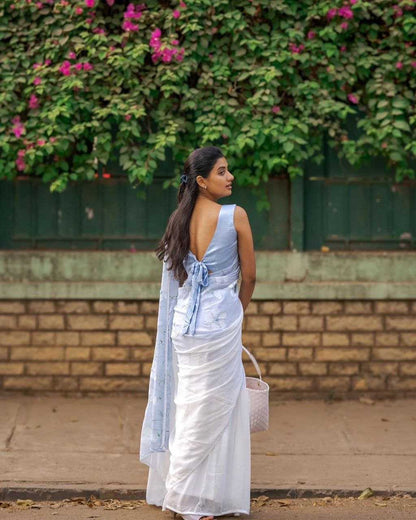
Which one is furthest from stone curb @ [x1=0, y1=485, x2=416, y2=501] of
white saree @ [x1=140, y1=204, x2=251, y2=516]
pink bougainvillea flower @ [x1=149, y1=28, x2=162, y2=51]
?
pink bougainvillea flower @ [x1=149, y1=28, x2=162, y2=51]

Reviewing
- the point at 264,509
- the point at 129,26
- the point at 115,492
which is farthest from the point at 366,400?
the point at 129,26

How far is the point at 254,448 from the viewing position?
26.7 feet

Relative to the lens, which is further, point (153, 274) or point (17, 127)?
point (153, 274)

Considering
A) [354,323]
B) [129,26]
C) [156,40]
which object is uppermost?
[129,26]

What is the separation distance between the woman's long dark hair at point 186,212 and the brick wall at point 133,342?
3.38m

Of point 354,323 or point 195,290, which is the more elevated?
point 195,290

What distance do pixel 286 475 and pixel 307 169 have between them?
325cm

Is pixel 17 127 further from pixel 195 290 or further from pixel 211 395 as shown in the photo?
pixel 211 395

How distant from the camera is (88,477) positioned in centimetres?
726

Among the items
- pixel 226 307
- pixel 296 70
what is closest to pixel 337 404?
pixel 296 70

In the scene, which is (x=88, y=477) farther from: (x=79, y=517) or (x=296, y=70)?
(x=296, y=70)

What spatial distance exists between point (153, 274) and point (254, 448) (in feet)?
7.01

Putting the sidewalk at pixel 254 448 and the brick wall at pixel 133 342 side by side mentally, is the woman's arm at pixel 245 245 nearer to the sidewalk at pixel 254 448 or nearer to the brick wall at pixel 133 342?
the sidewalk at pixel 254 448

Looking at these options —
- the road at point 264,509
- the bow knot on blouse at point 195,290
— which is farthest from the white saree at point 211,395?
the road at point 264,509
